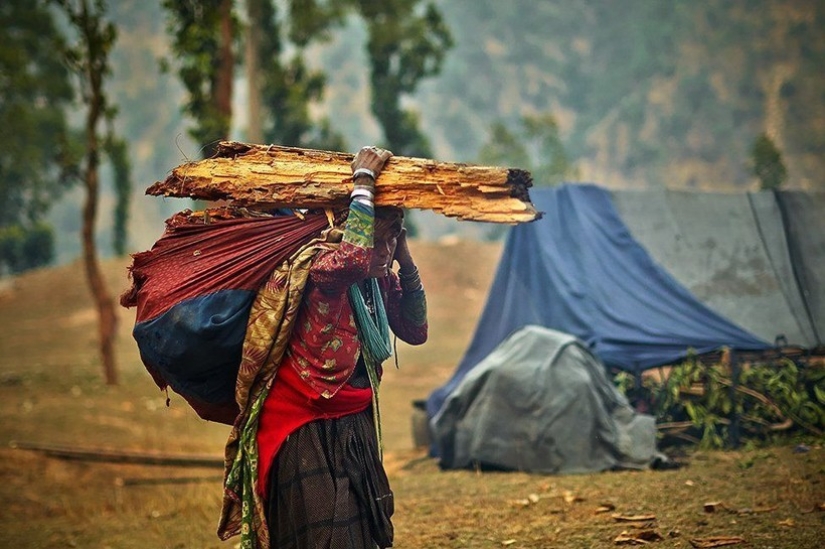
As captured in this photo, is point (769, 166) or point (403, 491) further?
point (769, 166)

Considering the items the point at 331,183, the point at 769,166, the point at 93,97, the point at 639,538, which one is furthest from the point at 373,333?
the point at 769,166

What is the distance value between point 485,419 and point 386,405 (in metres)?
6.11

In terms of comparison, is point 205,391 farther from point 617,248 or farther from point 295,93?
point 295,93

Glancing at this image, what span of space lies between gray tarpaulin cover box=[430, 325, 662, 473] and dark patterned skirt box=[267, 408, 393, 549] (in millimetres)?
3301

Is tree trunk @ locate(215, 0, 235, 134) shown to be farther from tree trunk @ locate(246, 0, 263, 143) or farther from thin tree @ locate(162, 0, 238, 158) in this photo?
tree trunk @ locate(246, 0, 263, 143)

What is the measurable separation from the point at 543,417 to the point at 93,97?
8.82 meters

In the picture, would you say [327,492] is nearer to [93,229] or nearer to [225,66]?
[93,229]

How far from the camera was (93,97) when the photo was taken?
1212cm

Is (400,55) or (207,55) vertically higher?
(400,55)

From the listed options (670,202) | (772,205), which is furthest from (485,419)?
(772,205)

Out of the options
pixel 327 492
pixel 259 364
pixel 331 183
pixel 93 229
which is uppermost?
pixel 93 229

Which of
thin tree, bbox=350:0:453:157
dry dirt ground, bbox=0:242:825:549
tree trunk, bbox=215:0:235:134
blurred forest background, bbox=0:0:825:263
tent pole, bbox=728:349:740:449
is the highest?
blurred forest background, bbox=0:0:825:263

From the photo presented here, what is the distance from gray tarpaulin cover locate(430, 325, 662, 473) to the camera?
631cm

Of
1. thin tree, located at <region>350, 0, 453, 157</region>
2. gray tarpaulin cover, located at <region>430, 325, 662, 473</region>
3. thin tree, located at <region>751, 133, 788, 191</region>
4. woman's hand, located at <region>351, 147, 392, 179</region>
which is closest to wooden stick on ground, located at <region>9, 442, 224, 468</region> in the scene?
gray tarpaulin cover, located at <region>430, 325, 662, 473</region>
